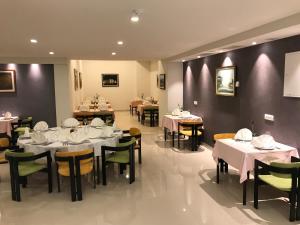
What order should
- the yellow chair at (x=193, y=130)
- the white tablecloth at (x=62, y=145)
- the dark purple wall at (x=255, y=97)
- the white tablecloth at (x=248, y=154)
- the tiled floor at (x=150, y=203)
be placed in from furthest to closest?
the yellow chair at (x=193, y=130) < the white tablecloth at (x=62, y=145) < the dark purple wall at (x=255, y=97) < the white tablecloth at (x=248, y=154) < the tiled floor at (x=150, y=203)

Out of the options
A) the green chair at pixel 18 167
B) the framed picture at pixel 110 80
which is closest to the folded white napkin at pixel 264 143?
the green chair at pixel 18 167

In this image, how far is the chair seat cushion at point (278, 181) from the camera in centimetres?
319

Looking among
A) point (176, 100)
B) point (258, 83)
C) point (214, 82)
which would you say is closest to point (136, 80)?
point (176, 100)

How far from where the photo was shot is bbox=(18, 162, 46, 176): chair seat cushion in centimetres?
389

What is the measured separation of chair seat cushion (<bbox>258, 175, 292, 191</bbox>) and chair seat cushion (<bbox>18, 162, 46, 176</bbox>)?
3.37m

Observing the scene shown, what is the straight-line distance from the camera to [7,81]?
8156mm

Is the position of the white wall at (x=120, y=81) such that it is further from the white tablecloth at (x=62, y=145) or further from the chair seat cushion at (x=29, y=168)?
the chair seat cushion at (x=29, y=168)

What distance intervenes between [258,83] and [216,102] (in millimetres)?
1679

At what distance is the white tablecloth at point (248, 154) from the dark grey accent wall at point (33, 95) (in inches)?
255

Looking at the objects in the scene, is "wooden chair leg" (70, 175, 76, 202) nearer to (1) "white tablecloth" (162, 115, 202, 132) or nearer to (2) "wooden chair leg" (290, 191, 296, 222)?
(2) "wooden chair leg" (290, 191, 296, 222)

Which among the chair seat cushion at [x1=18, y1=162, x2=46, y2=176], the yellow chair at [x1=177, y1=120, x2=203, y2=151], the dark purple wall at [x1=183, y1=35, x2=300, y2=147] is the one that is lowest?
the chair seat cushion at [x1=18, y1=162, x2=46, y2=176]

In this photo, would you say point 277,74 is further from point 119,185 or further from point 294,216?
point 119,185

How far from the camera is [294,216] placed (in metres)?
3.17

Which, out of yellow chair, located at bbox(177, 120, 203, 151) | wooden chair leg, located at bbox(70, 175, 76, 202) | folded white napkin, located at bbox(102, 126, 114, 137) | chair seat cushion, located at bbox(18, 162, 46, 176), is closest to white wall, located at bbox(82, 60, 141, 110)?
yellow chair, located at bbox(177, 120, 203, 151)
